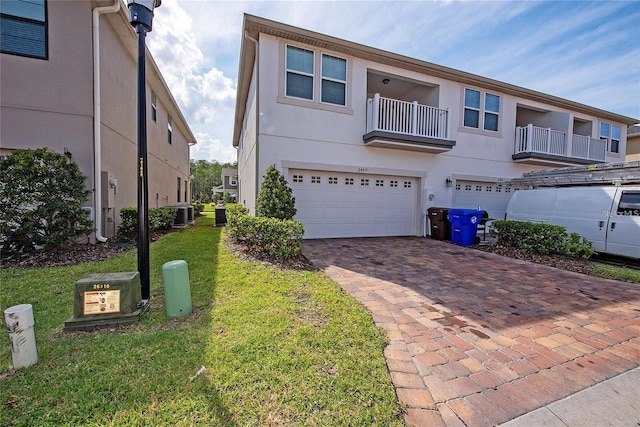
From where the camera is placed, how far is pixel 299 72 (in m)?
8.56

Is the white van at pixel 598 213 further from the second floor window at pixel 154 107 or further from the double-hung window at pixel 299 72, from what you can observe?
the second floor window at pixel 154 107

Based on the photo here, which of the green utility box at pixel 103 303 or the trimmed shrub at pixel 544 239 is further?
the trimmed shrub at pixel 544 239

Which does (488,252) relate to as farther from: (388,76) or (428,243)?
(388,76)

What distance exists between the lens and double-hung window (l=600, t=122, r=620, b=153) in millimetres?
13872

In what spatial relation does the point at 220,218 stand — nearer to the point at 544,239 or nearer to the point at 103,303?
the point at 103,303

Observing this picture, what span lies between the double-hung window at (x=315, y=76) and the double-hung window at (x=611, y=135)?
14079mm

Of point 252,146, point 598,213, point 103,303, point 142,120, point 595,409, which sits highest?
point 252,146

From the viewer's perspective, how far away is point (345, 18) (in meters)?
8.58

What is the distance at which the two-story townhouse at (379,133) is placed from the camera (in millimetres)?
8430

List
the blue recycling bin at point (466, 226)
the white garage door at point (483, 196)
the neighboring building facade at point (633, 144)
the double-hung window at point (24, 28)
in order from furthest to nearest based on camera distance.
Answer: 1. the neighboring building facade at point (633, 144)
2. the white garage door at point (483, 196)
3. the blue recycling bin at point (466, 226)
4. the double-hung window at point (24, 28)

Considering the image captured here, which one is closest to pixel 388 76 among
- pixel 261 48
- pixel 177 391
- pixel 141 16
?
pixel 261 48

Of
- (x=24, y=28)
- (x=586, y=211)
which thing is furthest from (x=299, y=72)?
(x=586, y=211)

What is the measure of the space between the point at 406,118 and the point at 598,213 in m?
5.95

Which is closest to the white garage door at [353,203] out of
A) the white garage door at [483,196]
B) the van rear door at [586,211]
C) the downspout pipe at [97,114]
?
the white garage door at [483,196]
